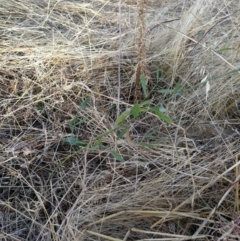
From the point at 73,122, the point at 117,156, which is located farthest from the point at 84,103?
the point at 117,156

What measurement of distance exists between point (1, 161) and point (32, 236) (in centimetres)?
24

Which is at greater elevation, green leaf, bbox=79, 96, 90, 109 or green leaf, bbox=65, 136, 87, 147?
green leaf, bbox=79, 96, 90, 109

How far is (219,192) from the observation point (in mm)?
1169

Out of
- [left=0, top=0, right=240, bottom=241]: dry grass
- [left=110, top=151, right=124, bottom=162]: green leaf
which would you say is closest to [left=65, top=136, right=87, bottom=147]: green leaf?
[left=0, top=0, right=240, bottom=241]: dry grass

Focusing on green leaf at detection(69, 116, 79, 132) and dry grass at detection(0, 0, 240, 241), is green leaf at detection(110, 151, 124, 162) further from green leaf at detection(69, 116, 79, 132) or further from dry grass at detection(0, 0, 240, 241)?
green leaf at detection(69, 116, 79, 132)

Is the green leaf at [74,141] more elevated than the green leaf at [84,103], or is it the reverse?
the green leaf at [84,103]

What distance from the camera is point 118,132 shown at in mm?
1340

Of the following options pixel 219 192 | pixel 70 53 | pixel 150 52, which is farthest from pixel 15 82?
pixel 219 192

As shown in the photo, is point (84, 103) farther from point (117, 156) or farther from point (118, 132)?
point (117, 156)

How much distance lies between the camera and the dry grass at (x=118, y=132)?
114 centimetres

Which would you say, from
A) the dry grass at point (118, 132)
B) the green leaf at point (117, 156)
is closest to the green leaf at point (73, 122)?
the dry grass at point (118, 132)

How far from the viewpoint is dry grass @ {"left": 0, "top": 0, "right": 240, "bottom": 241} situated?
1140 millimetres

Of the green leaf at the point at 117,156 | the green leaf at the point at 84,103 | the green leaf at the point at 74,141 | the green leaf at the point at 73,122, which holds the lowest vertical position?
the green leaf at the point at 73,122

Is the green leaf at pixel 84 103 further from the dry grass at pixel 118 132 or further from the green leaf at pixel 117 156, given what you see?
the green leaf at pixel 117 156
